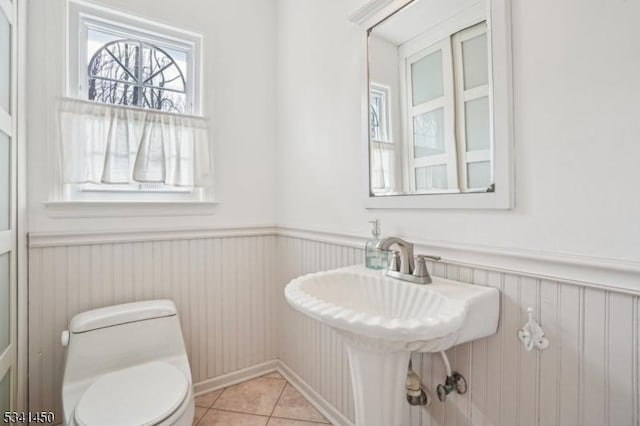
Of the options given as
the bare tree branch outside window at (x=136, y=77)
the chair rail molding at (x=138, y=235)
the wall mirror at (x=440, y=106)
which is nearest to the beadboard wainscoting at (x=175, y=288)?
the chair rail molding at (x=138, y=235)

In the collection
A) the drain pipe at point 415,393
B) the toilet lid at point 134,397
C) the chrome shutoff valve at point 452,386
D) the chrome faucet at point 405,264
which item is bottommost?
the toilet lid at point 134,397

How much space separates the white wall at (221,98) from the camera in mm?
1488

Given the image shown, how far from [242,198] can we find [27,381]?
52.5 inches

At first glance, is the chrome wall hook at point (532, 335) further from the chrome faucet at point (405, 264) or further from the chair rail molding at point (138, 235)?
the chair rail molding at point (138, 235)

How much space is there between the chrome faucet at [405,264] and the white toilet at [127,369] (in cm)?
93

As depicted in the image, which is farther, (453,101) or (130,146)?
(130,146)

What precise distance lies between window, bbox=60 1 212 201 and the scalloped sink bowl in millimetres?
1115

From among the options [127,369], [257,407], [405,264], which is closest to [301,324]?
[257,407]

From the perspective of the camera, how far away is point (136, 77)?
176 centimetres

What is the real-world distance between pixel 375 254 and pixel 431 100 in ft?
2.03

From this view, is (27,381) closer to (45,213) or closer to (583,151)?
(45,213)

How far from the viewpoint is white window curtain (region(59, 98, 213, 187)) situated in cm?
155

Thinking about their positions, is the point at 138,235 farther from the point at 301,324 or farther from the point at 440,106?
the point at 440,106

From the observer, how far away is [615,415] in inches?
28.9
